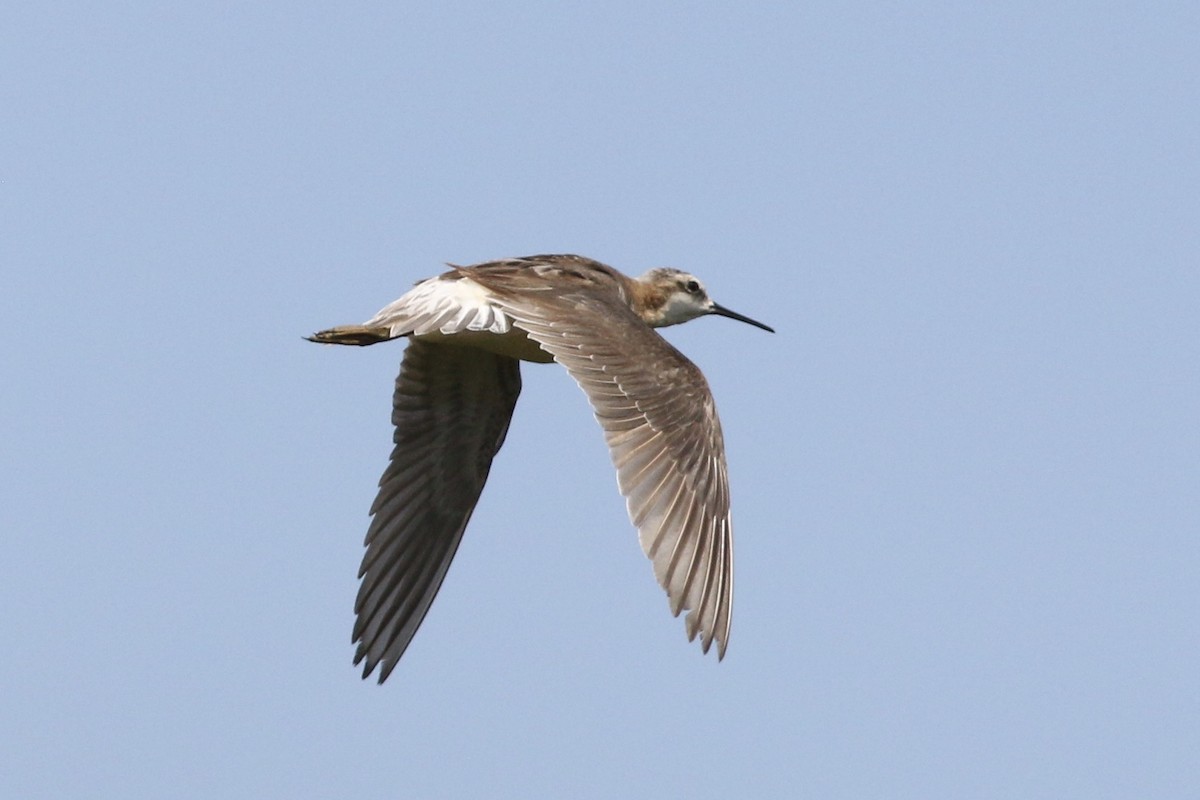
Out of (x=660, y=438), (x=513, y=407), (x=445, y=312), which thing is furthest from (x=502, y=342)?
(x=660, y=438)

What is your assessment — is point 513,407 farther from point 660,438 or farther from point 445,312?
point 660,438

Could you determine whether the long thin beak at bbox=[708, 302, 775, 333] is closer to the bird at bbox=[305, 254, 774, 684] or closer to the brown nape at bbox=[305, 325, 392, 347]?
the bird at bbox=[305, 254, 774, 684]

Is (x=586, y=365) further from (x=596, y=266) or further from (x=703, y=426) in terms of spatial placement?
(x=596, y=266)

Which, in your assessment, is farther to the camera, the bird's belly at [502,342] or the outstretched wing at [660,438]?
the bird's belly at [502,342]

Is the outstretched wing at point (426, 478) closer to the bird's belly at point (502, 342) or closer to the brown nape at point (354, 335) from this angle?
the bird's belly at point (502, 342)

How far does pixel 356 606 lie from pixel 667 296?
11.6ft

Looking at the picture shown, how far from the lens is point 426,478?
13.9m

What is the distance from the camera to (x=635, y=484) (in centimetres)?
1066

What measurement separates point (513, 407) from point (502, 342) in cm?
126

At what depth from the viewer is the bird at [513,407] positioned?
10664 millimetres

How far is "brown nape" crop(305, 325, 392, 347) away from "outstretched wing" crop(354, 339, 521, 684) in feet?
4.49

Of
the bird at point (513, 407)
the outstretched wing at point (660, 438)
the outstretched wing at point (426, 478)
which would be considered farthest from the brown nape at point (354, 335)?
the outstretched wing at point (426, 478)

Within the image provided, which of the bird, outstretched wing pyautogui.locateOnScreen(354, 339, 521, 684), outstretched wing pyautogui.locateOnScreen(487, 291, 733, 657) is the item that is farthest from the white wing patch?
outstretched wing pyautogui.locateOnScreen(354, 339, 521, 684)

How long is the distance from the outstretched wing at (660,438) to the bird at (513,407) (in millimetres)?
10
